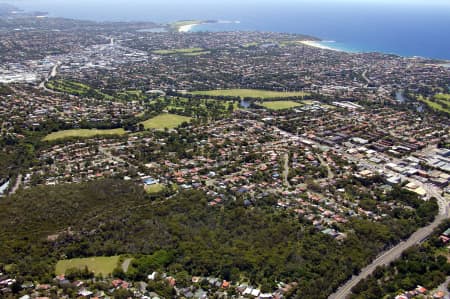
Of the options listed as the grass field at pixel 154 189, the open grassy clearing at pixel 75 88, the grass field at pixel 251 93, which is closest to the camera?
the grass field at pixel 154 189

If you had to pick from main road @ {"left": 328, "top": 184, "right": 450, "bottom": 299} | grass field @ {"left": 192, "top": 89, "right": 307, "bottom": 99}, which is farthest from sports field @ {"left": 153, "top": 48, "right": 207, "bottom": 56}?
main road @ {"left": 328, "top": 184, "right": 450, "bottom": 299}

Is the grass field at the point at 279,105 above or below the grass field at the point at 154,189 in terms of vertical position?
above

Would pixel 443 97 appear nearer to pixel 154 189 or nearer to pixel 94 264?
pixel 154 189

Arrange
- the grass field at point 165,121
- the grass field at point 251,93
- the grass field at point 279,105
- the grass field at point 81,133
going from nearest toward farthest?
the grass field at point 81,133 < the grass field at point 165,121 < the grass field at point 279,105 < the grass field at point 251,93

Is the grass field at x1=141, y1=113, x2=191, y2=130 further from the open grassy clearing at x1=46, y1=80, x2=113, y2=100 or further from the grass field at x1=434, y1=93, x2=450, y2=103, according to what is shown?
the grass field at x1=434, y1=93, x2=450, y2=103

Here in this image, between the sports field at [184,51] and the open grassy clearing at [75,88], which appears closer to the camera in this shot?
the open grassy clearing at [75,88]

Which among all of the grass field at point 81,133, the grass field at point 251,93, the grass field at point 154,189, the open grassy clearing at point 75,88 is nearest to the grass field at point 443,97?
the grass field at point 251,93

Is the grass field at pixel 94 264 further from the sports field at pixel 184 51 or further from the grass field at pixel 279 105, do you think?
the sports field at pixel 184 51

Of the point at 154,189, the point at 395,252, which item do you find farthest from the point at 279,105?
the point at 395,252
